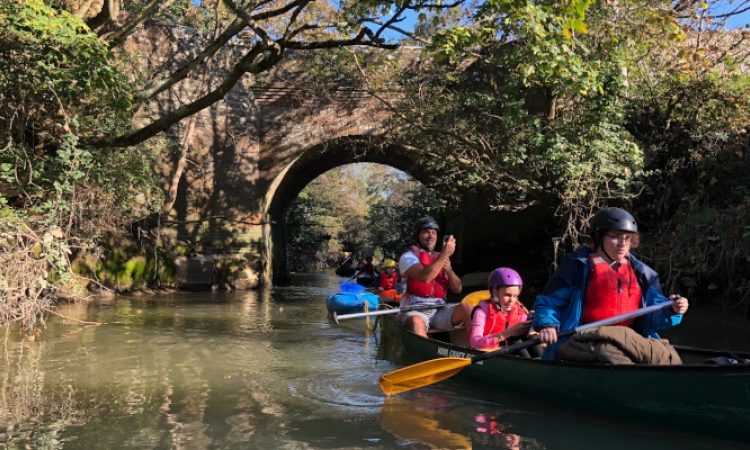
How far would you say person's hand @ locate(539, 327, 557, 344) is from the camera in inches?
157

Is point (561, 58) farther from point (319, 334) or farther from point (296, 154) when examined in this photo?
point (296, 154)

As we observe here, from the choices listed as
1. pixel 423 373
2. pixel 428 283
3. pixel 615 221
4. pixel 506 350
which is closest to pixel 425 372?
pixel 423 373

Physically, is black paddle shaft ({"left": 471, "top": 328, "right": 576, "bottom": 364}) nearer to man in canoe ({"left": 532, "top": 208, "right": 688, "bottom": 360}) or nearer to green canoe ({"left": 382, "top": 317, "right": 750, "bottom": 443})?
green canoe ({"left": 382, "top": 317, "right": 750, "bottom": 443})

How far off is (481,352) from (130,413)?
254 cm

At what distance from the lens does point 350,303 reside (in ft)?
32.2

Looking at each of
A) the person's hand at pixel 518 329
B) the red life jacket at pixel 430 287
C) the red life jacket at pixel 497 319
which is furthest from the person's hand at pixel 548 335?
the red life jacket at pixel 430 287

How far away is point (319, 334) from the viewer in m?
8.44

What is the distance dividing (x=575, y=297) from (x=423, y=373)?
1.20 m

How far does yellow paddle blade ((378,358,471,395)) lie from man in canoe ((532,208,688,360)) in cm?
76

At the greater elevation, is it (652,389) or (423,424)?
(652,389)

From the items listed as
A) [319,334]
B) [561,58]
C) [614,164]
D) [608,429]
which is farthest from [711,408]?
[614,164]

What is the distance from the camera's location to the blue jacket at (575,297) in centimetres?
414

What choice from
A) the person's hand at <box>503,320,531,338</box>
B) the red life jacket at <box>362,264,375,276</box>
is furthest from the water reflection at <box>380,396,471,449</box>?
the red life jacket at <box>362,264,375,276</box>

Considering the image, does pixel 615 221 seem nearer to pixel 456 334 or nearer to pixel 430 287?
pixel 456 334
